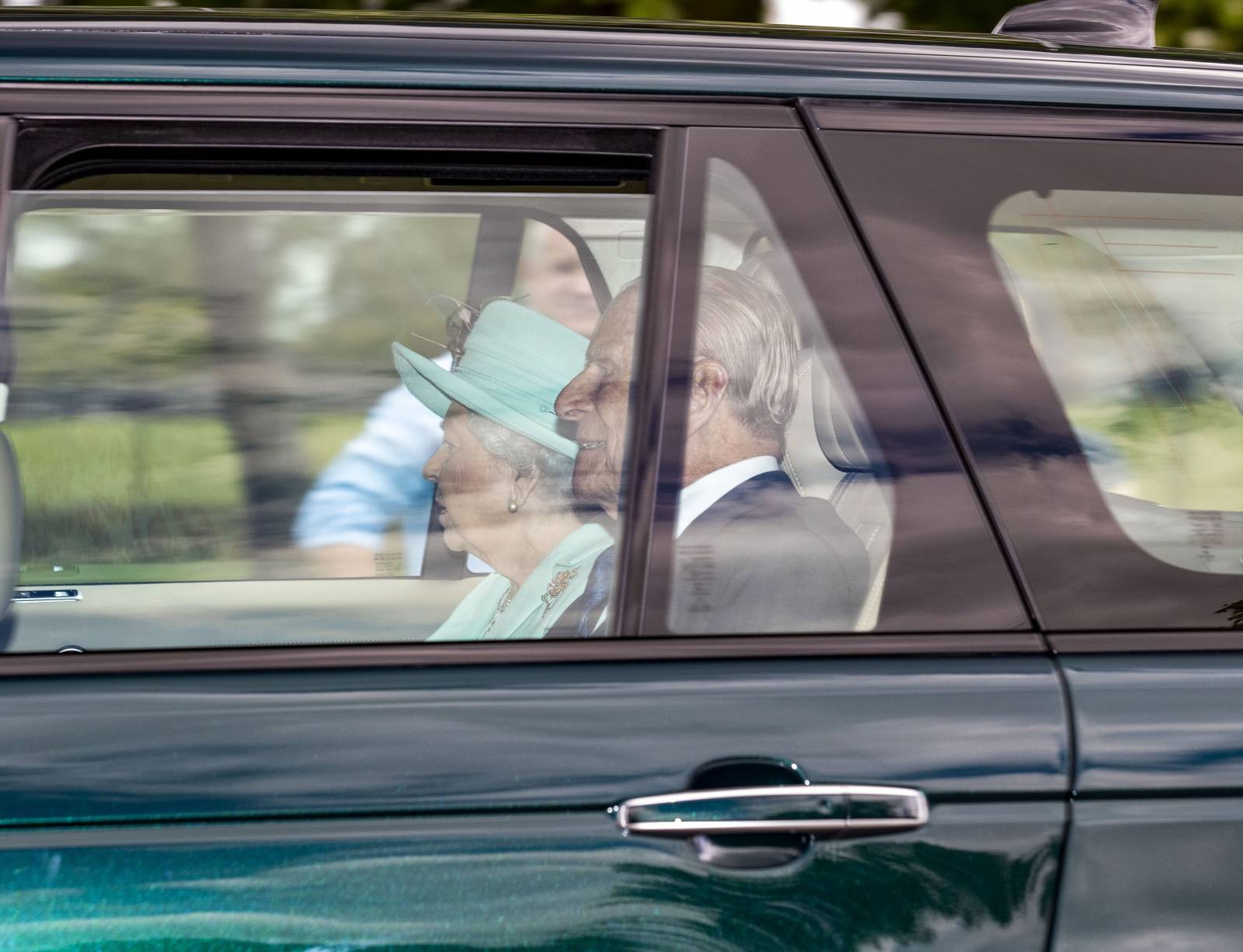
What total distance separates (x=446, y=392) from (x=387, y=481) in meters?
0.13

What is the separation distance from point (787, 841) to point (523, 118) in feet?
2.48

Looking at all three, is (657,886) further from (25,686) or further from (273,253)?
(273,253)

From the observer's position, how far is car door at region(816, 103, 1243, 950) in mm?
1302

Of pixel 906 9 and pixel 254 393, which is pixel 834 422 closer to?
pixel 254 393

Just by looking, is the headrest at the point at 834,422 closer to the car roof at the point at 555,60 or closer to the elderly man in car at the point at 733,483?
the elderly man in car at the point at 733,483

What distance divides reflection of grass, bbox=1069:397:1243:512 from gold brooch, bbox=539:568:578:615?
55 cm

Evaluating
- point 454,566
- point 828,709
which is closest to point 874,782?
point 828,709

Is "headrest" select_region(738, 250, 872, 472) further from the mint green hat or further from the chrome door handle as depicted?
the chrome door handle

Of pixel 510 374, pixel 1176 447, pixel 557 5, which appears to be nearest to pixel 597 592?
pixel 510 374

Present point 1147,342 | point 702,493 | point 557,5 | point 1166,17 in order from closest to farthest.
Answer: point 702,493, point 1147,342, point 1166,17, point 557,5

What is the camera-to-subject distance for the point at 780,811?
127 cm

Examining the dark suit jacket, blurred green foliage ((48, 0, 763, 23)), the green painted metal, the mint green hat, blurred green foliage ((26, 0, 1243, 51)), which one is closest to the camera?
the green painted metal

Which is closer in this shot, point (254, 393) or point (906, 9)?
point (254, 393)

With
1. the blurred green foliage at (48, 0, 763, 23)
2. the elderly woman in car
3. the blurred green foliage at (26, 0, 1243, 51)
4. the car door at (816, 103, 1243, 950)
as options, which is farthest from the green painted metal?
the blurred green foliage at (48, 0, 763, 23)
